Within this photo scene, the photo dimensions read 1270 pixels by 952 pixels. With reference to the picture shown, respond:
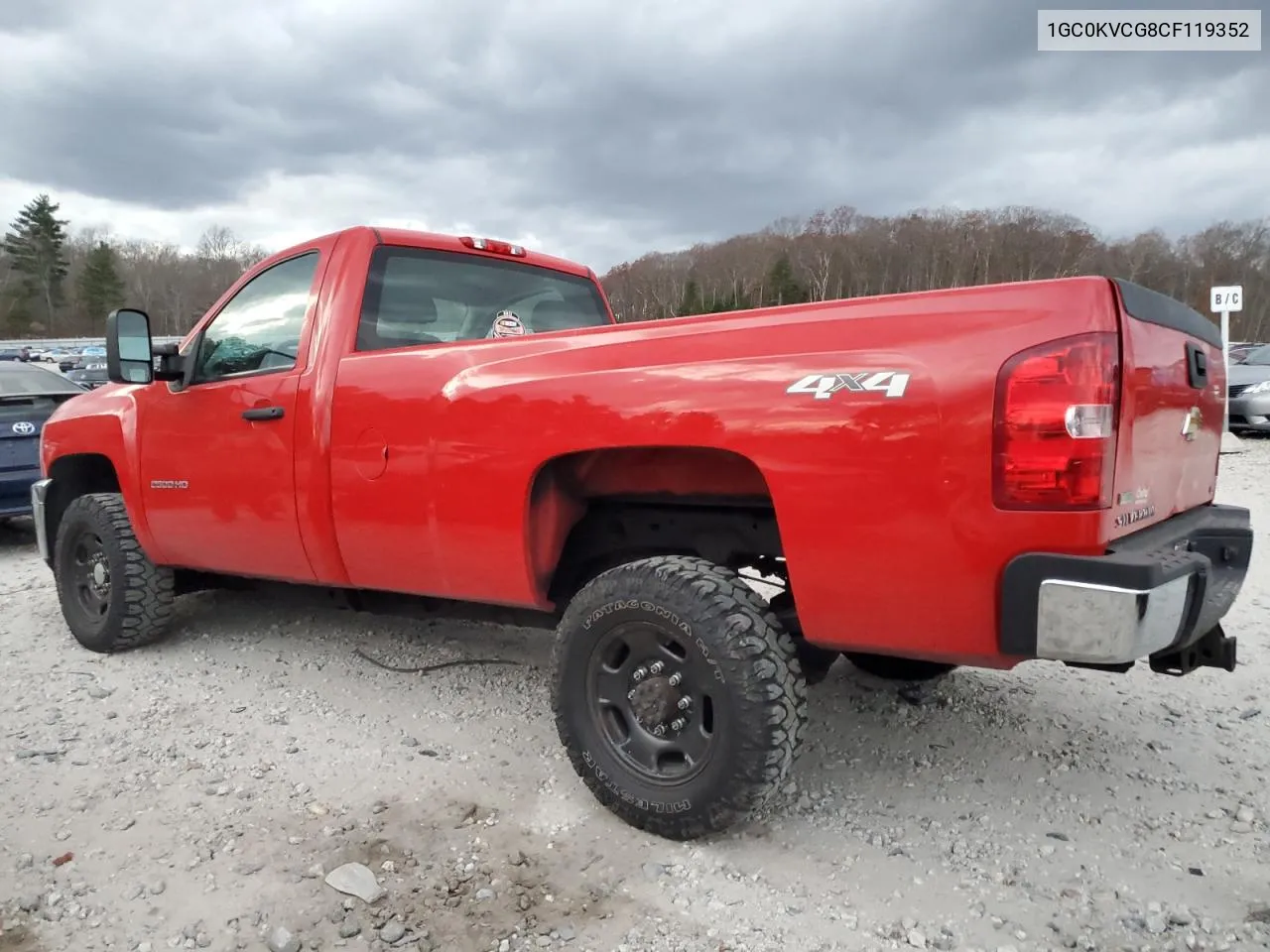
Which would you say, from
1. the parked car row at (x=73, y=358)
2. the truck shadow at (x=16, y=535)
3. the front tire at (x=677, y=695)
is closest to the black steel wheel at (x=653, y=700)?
the front tire at (x=677, y=695)

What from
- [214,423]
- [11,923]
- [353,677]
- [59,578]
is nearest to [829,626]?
[11,923]

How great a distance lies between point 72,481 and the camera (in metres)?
4.80

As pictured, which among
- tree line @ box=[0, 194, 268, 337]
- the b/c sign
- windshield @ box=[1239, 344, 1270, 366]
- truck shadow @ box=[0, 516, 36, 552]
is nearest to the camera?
truck shadow @ box=[0, 516, 36, 552]

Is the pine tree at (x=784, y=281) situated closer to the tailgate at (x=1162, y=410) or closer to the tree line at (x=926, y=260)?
the tree line at (x=926, y=260)

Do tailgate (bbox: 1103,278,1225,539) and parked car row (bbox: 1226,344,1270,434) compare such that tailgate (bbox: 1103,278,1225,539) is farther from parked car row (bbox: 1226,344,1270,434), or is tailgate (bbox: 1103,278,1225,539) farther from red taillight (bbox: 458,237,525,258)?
parked car row (bbox: 1226,344,1270,434)

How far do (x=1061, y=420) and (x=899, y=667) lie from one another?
5.92ft

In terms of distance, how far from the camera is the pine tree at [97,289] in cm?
6806

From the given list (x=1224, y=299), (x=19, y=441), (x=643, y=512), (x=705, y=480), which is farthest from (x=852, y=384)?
(x=1224, y=299)

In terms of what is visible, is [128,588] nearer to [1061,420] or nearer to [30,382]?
[1061,420]

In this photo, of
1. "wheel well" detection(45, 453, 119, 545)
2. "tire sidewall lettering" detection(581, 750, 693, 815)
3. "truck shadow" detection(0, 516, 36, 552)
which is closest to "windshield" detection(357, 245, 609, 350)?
"tire sidewall lettering" detection(581, 750, 693, 815)

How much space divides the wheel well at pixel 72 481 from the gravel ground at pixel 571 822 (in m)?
1.09

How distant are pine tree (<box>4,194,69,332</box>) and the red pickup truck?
78468mm

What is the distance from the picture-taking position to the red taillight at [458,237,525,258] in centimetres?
384

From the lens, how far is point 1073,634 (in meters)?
1.88
